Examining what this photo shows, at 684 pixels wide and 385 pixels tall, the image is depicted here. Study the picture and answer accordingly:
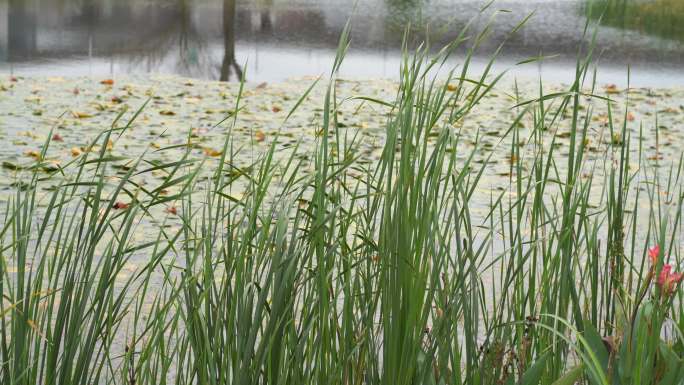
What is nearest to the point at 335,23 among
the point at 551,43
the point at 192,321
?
the point at 551,43

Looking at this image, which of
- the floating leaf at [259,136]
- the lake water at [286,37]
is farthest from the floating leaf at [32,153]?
the lake water at [286,37]

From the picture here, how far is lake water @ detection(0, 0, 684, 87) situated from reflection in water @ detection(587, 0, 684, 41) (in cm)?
2

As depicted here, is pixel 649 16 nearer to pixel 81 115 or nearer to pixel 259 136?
pixel 259 136

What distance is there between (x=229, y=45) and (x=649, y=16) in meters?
6.98

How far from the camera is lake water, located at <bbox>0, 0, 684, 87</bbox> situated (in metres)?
8.90

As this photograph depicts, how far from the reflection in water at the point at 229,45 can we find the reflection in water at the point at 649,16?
14.4 feet

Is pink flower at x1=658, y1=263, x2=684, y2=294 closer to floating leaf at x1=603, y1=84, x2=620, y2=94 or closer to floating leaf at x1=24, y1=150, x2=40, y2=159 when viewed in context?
floating leaf at x1=24, y1=150, x2=40, y2=159

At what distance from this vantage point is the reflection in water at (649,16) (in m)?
12.7

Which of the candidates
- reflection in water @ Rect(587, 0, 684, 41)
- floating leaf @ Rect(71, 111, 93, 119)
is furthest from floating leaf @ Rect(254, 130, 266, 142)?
reflection in water @ Rect(587, 0, 684, 41)

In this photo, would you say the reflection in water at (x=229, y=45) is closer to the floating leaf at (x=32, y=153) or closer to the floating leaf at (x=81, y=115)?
the floating leaf at (x=81, y=115)

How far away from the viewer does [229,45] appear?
9.90 m

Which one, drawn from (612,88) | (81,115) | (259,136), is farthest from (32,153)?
(612,88)

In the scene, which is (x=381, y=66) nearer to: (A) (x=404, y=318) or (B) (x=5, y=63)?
(B) (x=5, y=63)

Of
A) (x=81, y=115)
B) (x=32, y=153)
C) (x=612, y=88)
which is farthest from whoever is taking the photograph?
(x=612, y=88)
